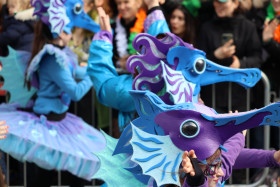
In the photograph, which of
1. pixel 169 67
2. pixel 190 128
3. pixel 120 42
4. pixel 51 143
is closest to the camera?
pixel 190 128

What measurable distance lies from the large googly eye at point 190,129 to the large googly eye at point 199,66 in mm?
699

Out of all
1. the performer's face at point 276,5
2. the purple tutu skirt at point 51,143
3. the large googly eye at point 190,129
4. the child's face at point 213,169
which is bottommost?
the purple tutu skirt at point 51,143

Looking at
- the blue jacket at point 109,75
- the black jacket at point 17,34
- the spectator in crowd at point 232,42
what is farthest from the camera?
the black jacket at point 17,34

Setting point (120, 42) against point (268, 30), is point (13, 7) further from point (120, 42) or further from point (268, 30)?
point (268, 30)

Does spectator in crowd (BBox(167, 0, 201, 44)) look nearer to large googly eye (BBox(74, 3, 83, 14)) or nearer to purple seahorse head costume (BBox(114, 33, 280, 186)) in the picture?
large googly eye (BBox(74, 3, 83, 14))

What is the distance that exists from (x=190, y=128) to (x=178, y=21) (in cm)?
303

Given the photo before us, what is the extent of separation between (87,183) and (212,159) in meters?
2.77

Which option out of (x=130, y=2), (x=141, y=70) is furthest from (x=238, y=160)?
(x=130, y=2)

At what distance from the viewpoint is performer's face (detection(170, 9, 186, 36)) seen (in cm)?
583

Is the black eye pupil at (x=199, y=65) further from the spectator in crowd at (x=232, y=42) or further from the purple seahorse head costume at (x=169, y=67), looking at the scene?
the spectator in crowd at (x=232, y=42)

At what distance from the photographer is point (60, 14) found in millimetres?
4805

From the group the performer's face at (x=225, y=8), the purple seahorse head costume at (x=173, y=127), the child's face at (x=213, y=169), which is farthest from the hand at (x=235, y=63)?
the child's face at (x=213, y=169)

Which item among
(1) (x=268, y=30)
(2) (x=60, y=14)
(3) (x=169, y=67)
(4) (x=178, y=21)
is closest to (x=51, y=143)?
(2) (x=60, y=14)

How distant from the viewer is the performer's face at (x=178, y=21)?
5.83 metres
